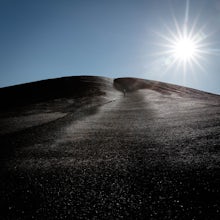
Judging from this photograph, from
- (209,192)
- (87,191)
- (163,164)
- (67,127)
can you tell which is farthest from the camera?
(67,127)

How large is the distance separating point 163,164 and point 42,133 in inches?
148

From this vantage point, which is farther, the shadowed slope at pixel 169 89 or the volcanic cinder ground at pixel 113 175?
the shadowed slope at pixel 169 89

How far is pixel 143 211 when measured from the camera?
2.43 m

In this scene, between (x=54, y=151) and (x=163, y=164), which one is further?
(x=54, y=151)

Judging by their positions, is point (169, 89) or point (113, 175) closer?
point (113, 175)

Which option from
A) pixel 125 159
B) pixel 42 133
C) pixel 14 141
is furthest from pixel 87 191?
pixel 42 133

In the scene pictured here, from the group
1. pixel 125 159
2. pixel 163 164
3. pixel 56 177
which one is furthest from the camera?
pixel 125 159

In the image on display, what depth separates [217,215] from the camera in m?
2.25

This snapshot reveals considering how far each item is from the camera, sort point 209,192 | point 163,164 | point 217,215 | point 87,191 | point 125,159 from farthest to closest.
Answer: point 125,159 < point 163,164 < point 87,191 < point 209,192 < point 217,215

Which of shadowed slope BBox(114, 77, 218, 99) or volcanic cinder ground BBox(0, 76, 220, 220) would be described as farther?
A: shadowed slope BBox(114, 77, 218, 99)

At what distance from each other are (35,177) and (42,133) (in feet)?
9.83

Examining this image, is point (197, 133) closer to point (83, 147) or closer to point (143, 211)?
point (83, 147)

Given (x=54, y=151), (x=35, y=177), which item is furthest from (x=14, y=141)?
(x=35, y=177)

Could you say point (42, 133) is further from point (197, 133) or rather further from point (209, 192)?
point (209, 192)
